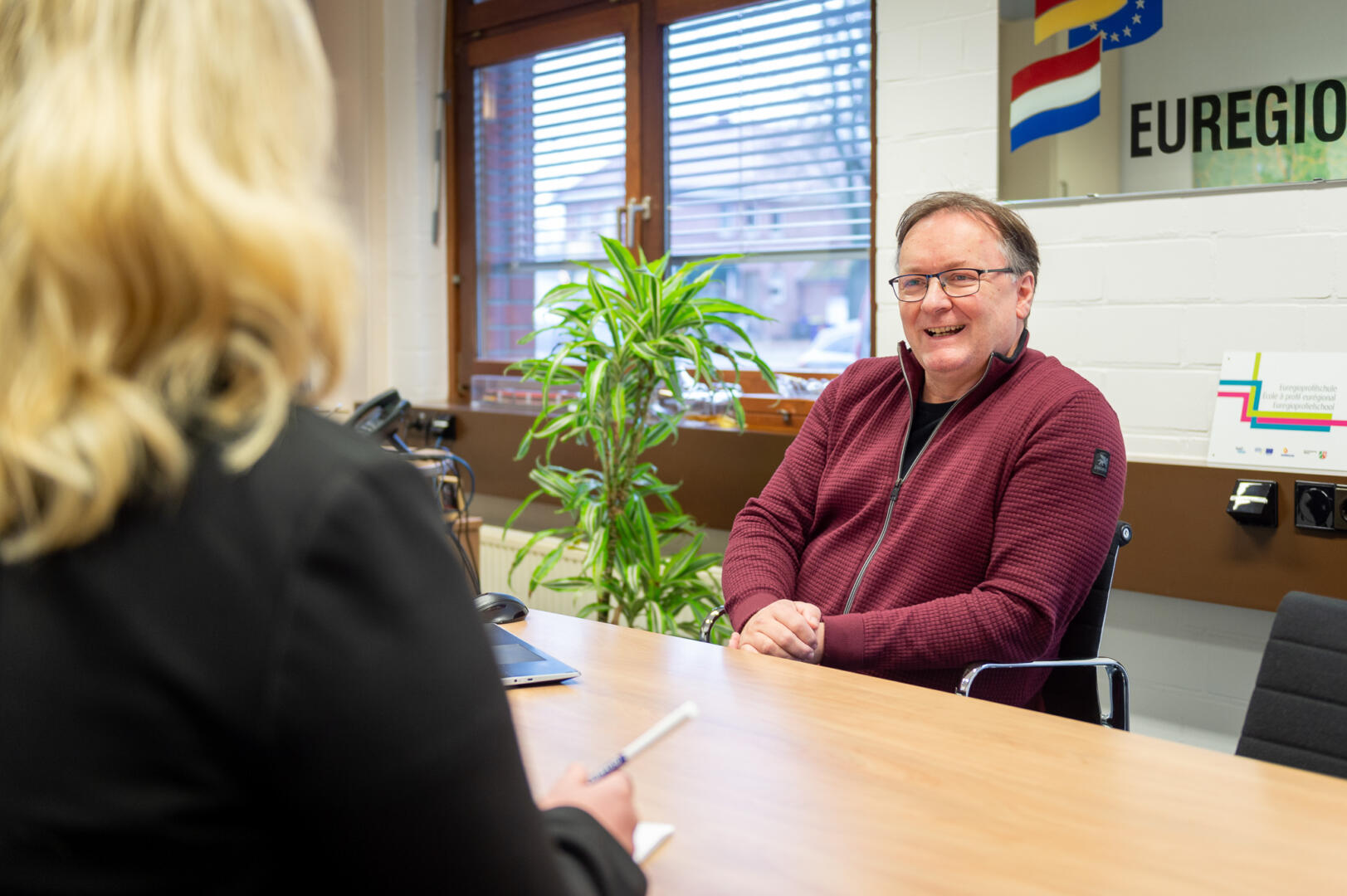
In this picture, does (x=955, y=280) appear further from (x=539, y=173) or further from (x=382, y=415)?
(x=539, y=173)

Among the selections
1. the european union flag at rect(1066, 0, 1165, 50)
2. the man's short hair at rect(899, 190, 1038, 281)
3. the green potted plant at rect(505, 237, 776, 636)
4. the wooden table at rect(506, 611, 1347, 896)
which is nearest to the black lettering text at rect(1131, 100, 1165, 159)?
the european union flag at rect(1066, 0, 1165, 50)

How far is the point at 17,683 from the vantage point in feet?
1.58

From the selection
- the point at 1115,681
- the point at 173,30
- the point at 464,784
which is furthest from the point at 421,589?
the point at 1115,681

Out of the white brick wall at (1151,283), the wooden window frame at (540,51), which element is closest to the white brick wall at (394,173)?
the wooden window frame at (540,51)

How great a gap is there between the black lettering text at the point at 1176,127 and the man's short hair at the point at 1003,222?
0.54m

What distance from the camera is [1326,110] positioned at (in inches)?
80.4

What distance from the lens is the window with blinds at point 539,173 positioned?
3.50 m

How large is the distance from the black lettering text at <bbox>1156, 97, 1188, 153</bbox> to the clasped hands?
133cm

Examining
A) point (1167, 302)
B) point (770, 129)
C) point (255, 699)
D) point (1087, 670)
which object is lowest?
point (1087, 670)

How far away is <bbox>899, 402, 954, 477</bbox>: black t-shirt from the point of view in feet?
6.19

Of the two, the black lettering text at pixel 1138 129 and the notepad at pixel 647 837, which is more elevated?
the black lettering text at pixel 1138 129

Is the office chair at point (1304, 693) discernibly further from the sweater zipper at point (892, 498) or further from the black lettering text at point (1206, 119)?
the black lettering text at point (1206, 119)

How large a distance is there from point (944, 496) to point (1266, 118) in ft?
3.61

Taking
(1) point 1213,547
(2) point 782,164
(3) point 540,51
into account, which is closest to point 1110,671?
(1) point 1213,547
